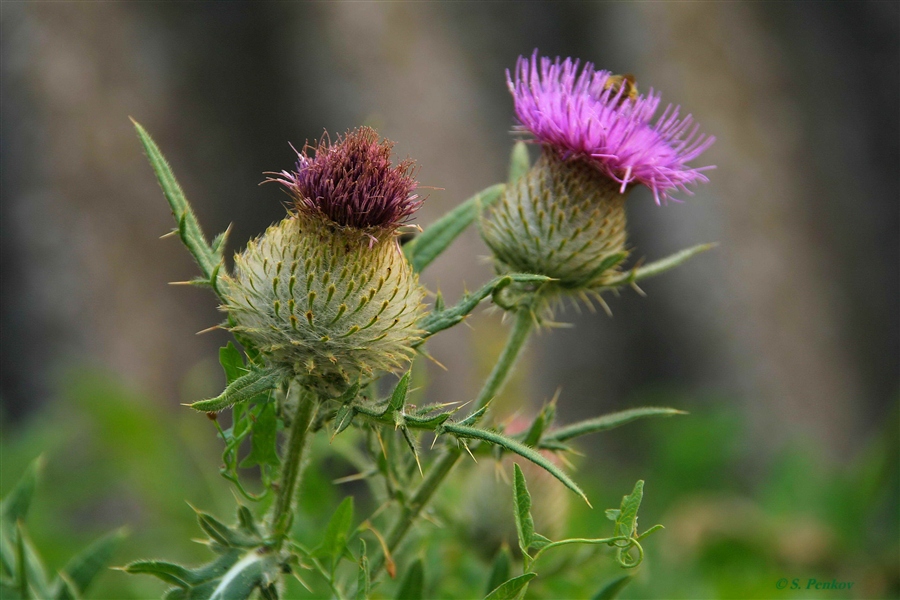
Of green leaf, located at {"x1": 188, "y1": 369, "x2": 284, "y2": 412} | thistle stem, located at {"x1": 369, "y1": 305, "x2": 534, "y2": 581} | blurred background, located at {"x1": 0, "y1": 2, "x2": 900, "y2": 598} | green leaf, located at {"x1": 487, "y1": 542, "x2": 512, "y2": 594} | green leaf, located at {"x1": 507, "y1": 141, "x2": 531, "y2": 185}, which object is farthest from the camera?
blurred background, located at {"x1": 0, "y1": 2, "x2": 900, "y2": 598}

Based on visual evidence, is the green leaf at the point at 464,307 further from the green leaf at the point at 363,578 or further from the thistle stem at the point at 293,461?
the green leaf at the point at 363,578

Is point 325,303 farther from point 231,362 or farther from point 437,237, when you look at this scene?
point 437,237

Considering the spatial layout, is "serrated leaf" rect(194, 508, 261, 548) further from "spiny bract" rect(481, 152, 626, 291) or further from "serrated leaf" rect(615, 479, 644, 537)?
"spiny bract" rect(481, 152, 626, 291)

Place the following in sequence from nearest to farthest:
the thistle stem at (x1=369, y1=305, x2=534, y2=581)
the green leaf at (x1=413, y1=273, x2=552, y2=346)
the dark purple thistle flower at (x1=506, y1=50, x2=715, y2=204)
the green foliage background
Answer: the green leaf at (x1=413, y1=273, x2=552, y2=346) < the thistle stem at (x1=369, y1=305, x2=534, y2=581) < the dark purple thistle flower at (x1=506, y1=50, x2=715, y2=204) < the green foliage background

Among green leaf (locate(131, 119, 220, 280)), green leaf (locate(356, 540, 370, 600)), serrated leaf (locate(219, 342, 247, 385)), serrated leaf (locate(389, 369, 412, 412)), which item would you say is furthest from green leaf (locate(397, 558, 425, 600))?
green leaf (locate(131, 119, 220, 280))

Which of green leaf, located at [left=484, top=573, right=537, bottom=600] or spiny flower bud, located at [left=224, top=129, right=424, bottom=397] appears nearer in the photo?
green leaf, located at [left=484, top=573, right=537, bottom=600]

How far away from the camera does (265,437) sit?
2.80m

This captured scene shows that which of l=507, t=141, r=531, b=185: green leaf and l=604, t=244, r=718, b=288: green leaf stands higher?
l=507, t=141, r=531, b=185: green leaf

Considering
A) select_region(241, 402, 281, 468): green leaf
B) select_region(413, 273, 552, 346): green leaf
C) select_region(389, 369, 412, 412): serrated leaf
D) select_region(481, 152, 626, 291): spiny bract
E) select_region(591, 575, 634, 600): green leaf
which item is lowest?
select_region(241, 402, 281, 468): green leaf

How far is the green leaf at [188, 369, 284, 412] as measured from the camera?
223 cm

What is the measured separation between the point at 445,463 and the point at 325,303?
773 millimetres

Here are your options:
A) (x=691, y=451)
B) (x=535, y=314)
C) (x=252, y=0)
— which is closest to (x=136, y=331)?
(x=252, y=0)

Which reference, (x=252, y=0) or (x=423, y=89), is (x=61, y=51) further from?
(x=423, y=89)

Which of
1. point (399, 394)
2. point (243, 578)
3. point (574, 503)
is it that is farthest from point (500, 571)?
point (574, 503)
